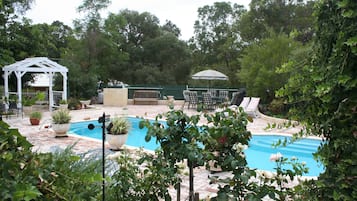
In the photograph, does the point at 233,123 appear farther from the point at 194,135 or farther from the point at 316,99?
the point at 316,99

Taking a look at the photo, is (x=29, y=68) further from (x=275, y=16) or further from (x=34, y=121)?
(x=275, y=16)

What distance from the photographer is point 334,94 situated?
1563 mm

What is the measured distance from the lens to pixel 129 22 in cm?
2581

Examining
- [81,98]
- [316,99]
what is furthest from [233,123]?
[81,98]

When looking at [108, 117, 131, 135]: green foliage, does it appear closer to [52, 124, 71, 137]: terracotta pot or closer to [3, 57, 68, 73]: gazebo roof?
[52, 124, 71, 137]: terracotta pot

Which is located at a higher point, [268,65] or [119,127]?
[268,65]

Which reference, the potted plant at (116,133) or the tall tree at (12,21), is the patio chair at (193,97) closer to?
the tall tree at (12,21)

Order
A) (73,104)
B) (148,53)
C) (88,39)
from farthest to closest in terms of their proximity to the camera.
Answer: (148,53) → (88,39) → (73,104)

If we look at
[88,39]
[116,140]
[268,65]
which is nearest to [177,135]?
[116,140]

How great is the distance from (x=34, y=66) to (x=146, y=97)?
274 inches

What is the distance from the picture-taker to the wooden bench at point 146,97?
64.4ft

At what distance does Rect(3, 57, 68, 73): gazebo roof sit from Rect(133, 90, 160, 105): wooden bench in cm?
566

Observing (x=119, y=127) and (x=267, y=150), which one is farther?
(x=267, y=150)

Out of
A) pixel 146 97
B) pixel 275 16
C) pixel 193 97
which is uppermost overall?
pixel 275 16
